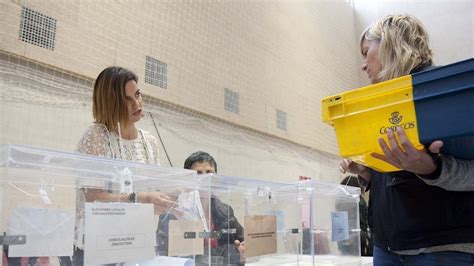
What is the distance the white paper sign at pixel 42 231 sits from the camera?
70cm

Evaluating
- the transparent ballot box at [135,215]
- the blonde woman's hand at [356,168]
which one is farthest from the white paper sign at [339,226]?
the blonde woman's hand at [356,168]

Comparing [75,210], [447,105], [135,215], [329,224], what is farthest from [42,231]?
[329,224]

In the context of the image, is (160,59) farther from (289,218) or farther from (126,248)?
(126,248)

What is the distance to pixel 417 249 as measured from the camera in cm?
103

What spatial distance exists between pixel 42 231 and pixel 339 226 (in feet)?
3.83

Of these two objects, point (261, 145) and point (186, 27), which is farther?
point (261, 145)

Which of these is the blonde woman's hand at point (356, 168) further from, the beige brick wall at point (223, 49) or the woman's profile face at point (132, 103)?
the beige brick wall at point (223, 49)

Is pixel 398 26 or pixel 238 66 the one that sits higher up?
pixel 238 66

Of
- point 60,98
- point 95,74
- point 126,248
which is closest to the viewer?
point 126,248

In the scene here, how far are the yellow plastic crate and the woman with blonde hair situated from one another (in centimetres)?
3

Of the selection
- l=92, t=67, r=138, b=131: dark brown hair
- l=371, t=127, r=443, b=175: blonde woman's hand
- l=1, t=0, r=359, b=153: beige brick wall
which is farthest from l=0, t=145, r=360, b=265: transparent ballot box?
l=1, t=0, r=359, b=153: beige brick wall

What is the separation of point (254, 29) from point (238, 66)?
0.46 meters

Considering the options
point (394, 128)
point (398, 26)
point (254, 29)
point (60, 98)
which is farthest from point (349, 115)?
point (254, 29)

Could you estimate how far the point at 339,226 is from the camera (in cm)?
162
